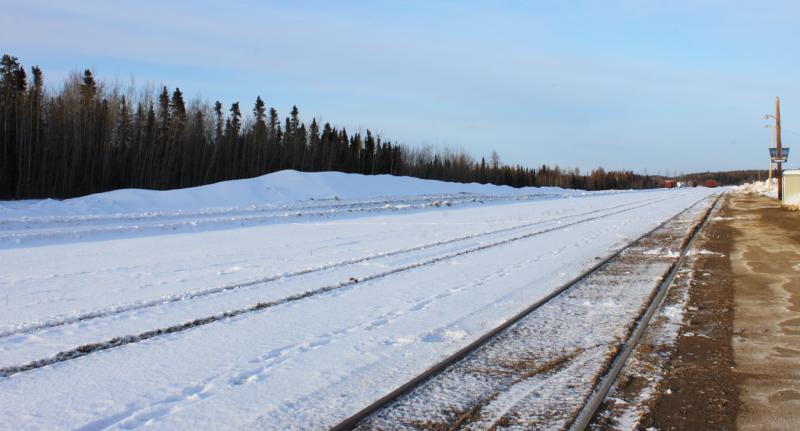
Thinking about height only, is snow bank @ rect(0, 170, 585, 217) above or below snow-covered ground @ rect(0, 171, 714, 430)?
above

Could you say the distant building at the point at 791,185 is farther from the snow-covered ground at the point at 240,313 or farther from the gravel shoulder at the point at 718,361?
the gravel shoulder at the point at 718,361

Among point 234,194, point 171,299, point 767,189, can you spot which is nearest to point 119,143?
point 234,194

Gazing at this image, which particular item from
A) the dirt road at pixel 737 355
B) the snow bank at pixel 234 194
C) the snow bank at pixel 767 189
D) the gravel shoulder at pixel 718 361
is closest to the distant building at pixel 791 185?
the snow bank at pixel 767 189

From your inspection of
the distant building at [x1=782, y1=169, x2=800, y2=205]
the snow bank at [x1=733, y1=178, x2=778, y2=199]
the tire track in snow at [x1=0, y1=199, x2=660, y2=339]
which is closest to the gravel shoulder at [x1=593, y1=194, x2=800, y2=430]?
the tire track in snow at [x1=0, y1=199, x2=660, y2=339]

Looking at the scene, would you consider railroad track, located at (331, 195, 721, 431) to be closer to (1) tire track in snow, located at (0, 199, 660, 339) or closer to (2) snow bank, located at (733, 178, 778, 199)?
(1) tire track in snow, located at (0, 199, 660, 339)

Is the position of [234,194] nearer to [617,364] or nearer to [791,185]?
[617,364]

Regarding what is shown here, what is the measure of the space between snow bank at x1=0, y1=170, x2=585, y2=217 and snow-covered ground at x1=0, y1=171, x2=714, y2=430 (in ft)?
19.8

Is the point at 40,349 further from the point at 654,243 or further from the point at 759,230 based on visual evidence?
the point at 759,230

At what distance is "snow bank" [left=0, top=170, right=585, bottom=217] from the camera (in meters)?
23.4

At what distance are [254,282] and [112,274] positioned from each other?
106 inches

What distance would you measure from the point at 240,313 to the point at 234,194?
2575cm

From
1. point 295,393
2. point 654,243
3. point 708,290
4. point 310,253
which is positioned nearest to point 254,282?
point 310,253

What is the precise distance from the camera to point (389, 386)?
4.59 metres

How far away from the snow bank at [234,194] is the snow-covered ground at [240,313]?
604 cm
